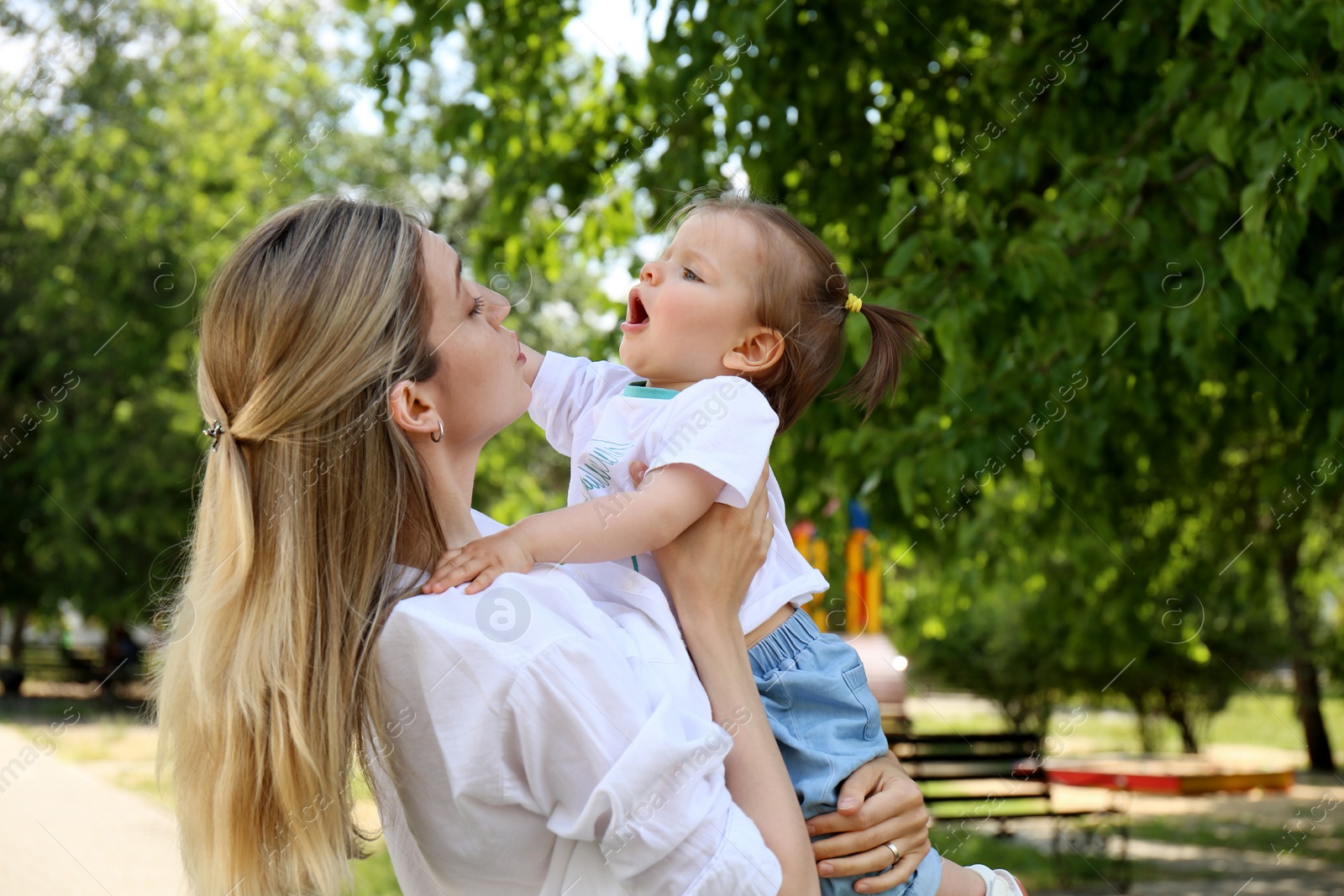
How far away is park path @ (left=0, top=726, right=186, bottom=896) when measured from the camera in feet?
24.5

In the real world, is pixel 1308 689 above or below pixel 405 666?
above

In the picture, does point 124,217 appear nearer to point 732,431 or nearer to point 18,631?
point 18,631

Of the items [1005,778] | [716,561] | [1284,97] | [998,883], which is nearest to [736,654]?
[716,561]

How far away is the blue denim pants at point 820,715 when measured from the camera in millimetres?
1723

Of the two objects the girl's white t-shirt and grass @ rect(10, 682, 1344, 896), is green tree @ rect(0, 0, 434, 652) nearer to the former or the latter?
grass @ rect(10, 682, 1344, 896)

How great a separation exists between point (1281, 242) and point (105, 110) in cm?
1722

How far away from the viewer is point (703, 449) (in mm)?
1784

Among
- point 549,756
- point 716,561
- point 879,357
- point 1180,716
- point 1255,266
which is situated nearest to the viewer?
point 549,756

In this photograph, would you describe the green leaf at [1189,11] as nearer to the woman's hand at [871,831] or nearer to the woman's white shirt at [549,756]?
the woman's hand at [871,831]

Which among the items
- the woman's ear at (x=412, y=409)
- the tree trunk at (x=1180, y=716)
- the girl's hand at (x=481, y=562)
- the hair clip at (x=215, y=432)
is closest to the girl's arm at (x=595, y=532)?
the girl's hand at (x=481, y=562)

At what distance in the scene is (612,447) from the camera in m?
1.99

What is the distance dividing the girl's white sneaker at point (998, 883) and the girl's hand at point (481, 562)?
0.92m

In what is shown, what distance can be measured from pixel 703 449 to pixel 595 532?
22cm

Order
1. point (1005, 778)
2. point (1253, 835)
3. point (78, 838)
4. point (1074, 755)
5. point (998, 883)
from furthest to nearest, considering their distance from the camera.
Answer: point (1074, 755) → point (1253, 835) → point (78, 838) → point (1005, 778) → point (998, 883)
